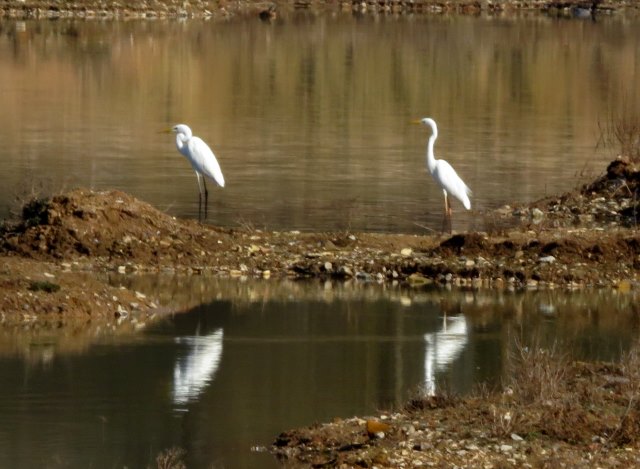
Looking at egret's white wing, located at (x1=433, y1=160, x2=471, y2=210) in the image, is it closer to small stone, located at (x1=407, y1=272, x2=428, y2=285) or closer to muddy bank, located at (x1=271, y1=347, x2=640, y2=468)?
small stone, located at (x1=407, y1=272, x2=428, y2=285)

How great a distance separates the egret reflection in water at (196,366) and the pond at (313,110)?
6.02 meters

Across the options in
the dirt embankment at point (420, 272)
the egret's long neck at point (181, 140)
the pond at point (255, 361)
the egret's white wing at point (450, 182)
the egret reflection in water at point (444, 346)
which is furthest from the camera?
the egret's long neck at point (181, 140)

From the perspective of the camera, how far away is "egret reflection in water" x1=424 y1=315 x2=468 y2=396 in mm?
13694

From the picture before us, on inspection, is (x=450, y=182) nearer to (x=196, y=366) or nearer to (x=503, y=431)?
(x=196, y=366)

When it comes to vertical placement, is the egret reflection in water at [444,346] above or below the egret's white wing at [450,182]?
below

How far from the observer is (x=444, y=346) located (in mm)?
14828

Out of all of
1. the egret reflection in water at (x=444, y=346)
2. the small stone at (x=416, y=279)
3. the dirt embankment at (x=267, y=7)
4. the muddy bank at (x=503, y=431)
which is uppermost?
the dirt embankment at (x=267, y=7)

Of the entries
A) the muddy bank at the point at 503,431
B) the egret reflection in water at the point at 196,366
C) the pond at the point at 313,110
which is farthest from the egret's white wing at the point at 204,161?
the muddy bank at the point at 503,431

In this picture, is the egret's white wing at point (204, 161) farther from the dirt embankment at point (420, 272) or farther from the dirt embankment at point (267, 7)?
the dirt embankment at point (267, 7)

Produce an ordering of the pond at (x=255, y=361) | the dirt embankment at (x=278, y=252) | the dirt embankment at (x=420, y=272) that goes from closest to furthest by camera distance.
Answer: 1. the dirt embankment at (x=420, y=272)
2. the pond at (x=255, y=361)
3. the dirt embankment at (x=278, y=252)

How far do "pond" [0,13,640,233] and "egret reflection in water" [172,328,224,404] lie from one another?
6.02 m

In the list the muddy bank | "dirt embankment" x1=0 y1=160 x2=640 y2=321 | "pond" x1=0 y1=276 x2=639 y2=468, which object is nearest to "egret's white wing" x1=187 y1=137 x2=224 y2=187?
"dirt embankment" x1=0 y1=160 x2=640 y2=321

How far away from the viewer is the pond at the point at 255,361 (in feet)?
36.7

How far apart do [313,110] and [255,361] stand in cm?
2606
